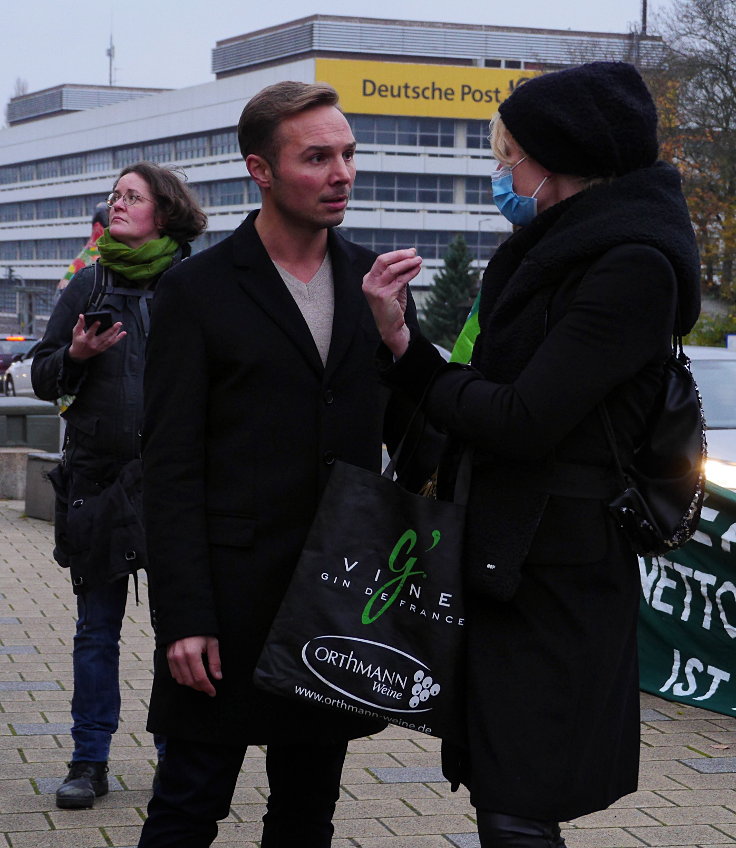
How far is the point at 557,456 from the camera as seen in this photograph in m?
2.55

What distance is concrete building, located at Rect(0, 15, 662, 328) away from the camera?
10350cm

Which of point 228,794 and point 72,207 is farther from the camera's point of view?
point 72,207

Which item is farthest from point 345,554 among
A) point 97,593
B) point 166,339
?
point 97,593

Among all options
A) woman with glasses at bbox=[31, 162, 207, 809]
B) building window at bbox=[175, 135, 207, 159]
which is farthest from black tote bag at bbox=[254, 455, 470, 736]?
building window at bbox=[175, 135, 207, 159]

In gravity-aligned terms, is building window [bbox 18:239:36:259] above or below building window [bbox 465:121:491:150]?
below

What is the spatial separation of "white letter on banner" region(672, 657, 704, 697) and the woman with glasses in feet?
8.21

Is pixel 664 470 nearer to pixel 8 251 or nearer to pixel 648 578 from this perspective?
pixel 648 578

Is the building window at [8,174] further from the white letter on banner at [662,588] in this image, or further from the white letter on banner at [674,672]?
the white letter on banner at [674,672]

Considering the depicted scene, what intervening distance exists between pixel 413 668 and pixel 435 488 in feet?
1.21

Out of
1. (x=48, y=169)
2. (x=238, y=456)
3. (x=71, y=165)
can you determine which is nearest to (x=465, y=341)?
(x=238, y=456)

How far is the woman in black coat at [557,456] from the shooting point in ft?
8.19

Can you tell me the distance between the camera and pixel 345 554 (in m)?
2.68

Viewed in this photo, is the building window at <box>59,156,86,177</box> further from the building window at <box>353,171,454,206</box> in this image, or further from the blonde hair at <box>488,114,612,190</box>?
the blonde hair at <box>488,114,612,190</box>

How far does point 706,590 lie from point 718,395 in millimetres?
3820
